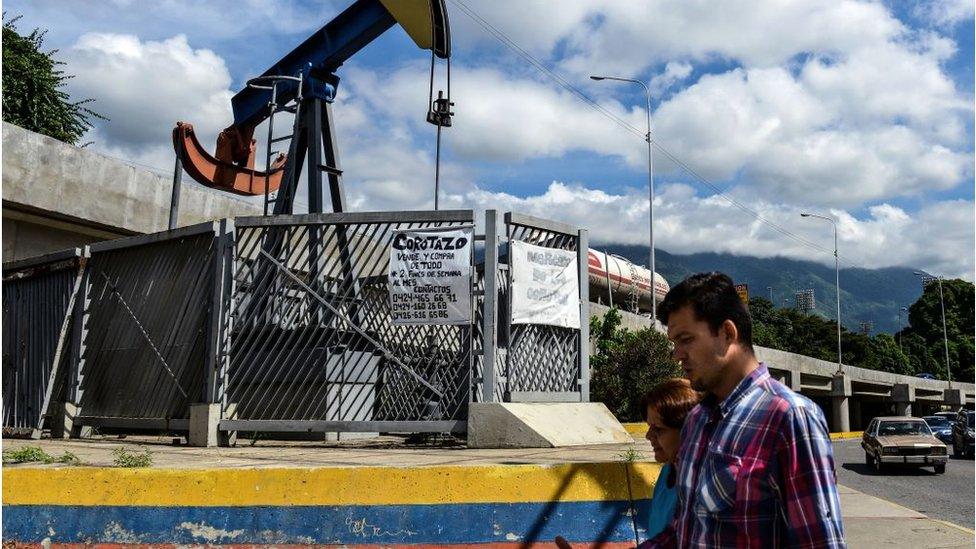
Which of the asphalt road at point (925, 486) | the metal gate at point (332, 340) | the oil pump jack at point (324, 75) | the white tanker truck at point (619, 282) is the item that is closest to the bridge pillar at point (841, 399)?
the white tanker truck at point (619, 282)

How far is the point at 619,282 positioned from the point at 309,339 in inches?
1272

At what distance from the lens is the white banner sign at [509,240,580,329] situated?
870 cm

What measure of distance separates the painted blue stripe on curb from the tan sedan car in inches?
634

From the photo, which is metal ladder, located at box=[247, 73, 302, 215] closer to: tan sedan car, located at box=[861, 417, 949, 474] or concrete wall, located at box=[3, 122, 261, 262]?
concrete wall, located at box=[3, 122, 261, 262]

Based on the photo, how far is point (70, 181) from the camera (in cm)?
1593

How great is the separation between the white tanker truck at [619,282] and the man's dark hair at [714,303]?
34647mm

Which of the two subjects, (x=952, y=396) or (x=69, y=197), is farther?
(x=952, y=396)

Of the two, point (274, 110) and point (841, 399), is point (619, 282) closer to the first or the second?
point (841, 399)

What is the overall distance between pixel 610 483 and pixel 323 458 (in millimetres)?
2881

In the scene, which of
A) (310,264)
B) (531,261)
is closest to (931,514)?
(531,261)

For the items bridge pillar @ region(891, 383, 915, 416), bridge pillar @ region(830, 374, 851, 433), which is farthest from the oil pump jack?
bridge pillar @ region(891, 383, 915, 416)

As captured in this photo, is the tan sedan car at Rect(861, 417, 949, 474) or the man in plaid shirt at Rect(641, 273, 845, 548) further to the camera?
the tan sedan car at Rect(861, 417, 949, 474)

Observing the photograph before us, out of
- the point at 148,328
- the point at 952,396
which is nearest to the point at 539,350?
the point at 148,328

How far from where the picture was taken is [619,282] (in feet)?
131
